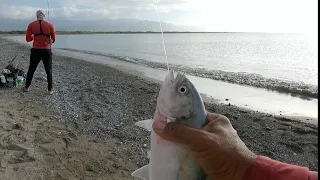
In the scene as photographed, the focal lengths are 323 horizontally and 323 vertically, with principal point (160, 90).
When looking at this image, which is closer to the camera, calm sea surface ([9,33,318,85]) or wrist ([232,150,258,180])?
wrist ([232,150,258,180])

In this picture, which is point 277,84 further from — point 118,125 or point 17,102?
point 17,102

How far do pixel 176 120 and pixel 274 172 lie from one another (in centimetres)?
73

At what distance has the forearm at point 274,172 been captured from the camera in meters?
1.96

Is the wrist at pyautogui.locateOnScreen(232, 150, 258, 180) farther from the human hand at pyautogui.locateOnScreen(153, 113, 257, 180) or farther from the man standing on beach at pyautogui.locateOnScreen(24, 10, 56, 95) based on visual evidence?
the man standing on beach at pyautogui.locateOnScreen(24, 10, 56, 95)

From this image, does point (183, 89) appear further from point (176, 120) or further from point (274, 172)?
point (274, 172)

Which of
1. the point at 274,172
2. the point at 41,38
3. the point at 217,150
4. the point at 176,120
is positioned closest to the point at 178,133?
the point at 176,120

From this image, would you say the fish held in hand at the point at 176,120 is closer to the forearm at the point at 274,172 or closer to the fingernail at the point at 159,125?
the fingernail at the point at 159,125

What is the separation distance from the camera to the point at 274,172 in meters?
2.02

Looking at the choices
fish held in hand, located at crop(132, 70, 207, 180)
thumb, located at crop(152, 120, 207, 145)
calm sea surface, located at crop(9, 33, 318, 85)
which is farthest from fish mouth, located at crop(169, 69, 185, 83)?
calm sea surface, located at crop(9, 33, 318, 85)

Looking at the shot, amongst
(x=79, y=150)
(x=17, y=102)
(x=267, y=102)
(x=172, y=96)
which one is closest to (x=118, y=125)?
(x=79, y=150)

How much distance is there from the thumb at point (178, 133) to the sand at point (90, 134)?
335 cm

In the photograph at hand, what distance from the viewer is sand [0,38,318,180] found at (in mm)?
5527

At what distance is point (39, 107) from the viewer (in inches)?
366

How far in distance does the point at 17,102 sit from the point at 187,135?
8.76 meters
